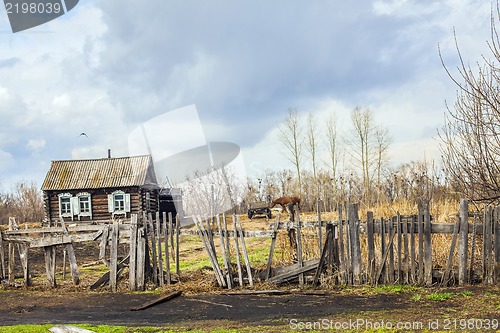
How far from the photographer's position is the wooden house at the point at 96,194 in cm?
3118

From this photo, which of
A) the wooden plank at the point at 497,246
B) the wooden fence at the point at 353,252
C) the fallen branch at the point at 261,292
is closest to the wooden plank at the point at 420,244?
the wooden fence at the point at 353,252

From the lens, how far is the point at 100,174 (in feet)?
106

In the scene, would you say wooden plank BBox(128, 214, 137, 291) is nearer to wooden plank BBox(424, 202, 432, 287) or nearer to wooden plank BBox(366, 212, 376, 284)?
wooden plank BBox(366, 212, 376, 284)

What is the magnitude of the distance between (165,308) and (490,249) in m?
6.75

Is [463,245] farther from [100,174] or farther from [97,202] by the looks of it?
[100,174]

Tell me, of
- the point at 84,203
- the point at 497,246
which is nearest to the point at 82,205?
the point at 84,203

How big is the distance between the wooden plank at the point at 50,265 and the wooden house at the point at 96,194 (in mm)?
18942

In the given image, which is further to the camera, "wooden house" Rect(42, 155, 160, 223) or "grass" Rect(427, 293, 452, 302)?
"wooden house" Rect(42, 155, 160, 223)

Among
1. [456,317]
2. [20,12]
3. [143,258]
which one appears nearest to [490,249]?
[456,317]

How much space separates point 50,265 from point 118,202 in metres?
20.0

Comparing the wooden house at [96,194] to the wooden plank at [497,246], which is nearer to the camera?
the wooden plank at [497,246]

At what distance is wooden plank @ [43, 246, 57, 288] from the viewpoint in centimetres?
1168

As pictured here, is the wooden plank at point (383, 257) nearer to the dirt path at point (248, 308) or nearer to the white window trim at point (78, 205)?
the dirt path at point (248, 308)

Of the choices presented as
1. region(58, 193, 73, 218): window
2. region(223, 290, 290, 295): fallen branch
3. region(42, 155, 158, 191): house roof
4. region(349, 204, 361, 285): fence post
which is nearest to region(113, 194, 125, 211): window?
region(42, 155, 158, 191): house roof
